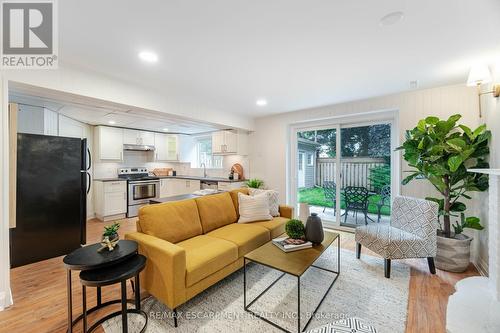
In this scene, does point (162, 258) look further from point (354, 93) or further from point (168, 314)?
point (354, 93)

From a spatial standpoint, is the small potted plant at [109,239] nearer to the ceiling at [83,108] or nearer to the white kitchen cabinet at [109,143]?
the ceiling at [83,108]

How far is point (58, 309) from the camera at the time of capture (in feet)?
6.31

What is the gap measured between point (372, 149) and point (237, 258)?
124 inches

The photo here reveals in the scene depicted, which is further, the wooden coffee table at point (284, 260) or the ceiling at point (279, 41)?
the wooden coffee table at point (284, 260)

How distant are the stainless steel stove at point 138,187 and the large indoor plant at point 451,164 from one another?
546 centimetres

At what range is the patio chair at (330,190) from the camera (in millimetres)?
4286

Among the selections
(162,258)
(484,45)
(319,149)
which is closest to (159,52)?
(162,258)

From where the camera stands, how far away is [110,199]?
476 centimetres

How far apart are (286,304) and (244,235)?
2.68 feet

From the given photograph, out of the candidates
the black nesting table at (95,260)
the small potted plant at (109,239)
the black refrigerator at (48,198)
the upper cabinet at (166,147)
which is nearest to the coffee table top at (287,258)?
the black nesting table at (95,260)

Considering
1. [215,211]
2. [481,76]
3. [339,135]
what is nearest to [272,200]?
[215,211]

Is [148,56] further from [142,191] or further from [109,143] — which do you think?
[142,191]

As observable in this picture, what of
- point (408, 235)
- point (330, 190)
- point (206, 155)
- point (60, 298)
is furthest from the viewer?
point (206, 155)

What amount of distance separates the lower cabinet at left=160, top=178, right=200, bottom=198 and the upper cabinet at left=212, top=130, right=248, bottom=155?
1.18 m
